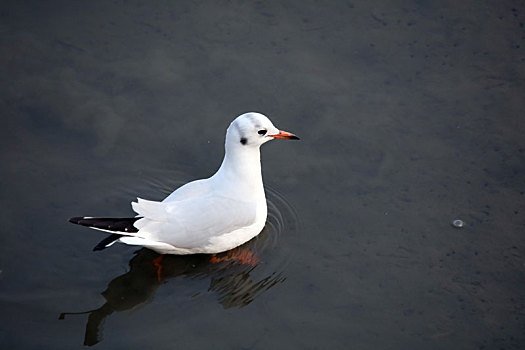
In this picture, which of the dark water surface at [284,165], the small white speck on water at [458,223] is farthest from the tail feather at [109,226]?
the small white speck on water at [458,223]

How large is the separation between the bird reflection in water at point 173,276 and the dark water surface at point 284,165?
0.01 metres

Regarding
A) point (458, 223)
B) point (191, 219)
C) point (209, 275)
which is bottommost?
point (209, 275)

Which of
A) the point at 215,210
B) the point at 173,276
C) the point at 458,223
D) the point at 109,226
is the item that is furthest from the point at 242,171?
the point at 458,223

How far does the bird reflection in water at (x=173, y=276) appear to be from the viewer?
476 centimetres

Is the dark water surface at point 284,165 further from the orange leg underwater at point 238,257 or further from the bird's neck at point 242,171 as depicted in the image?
the bird's neck at point 242,171

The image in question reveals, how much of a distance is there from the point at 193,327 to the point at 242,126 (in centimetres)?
142

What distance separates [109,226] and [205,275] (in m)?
0.80

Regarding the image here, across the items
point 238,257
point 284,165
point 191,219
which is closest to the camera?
point 191,219

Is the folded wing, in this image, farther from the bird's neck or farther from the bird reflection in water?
the bird reflection in water

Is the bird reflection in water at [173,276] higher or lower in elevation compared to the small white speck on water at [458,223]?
lower

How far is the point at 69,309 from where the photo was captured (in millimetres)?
4648

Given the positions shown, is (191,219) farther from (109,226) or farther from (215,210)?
(109,226)

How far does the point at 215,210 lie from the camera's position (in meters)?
4.98

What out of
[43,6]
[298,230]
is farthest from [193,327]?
[43,6]
